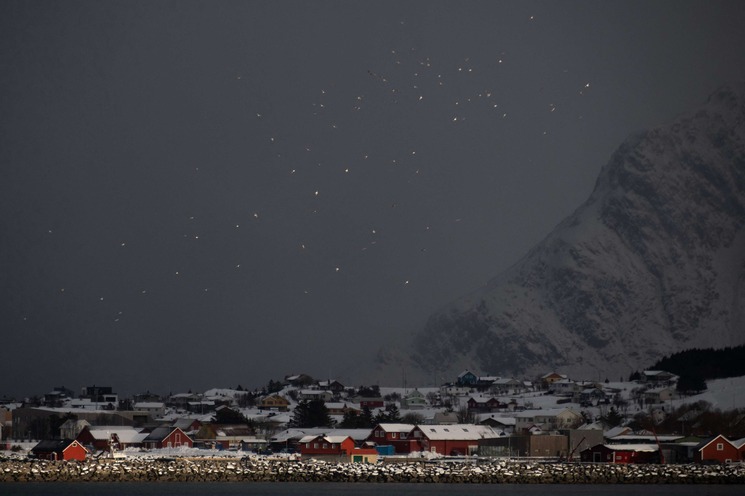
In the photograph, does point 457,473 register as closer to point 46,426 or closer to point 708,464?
point 708,464

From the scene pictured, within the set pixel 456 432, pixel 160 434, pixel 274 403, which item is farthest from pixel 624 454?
pixel 274 403

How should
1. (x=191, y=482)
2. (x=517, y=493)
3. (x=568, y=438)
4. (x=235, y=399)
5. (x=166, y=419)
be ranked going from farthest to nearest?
(x=235, y=399)
(x=166, y=419)
(x=568, y=438)
(x=191, y=482)
(x=517, y=493)

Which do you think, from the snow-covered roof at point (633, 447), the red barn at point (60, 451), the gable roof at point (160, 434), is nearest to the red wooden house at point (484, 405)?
the gable roof at point (160, 434)

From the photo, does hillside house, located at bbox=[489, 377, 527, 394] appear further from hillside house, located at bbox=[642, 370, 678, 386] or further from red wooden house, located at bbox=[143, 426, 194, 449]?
red wooden house, located at bbox=[143, 426, 194, 449]

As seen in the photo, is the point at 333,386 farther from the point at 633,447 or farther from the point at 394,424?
the point at 633,447

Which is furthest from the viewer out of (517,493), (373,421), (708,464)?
(373,421)

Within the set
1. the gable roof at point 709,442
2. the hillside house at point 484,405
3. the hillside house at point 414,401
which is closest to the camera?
the gable roof at point 709,442

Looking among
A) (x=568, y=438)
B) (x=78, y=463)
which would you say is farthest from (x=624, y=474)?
(x=78, y=463)

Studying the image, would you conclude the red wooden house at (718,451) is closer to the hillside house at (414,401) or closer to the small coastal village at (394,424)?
the small coastal village at (394,424)
